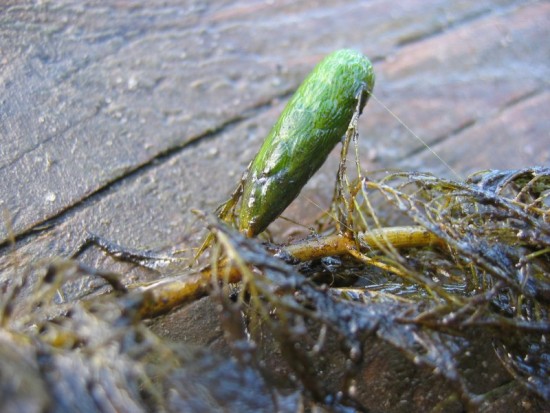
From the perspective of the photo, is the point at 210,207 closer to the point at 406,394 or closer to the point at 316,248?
the point at 316,248

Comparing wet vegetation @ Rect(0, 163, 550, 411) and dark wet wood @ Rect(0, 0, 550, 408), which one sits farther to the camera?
dark wet wood @ Rect(0, 0, 550, 408)

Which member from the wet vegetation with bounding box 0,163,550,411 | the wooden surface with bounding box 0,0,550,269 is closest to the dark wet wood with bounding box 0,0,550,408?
the wooden surface with bounding box 0,0,550,269

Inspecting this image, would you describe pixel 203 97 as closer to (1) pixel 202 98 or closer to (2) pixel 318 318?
(1) pixel 202 98

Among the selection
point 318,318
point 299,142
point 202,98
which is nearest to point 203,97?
point 202,98

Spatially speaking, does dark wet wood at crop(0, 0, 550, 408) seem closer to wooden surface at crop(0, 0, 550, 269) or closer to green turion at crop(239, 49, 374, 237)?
wooden surface at crop(0, 0, 550, 269)

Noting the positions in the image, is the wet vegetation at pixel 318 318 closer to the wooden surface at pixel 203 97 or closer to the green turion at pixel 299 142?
the green turion at pixel 299 142

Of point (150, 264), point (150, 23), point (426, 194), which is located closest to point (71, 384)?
point (150, 264)

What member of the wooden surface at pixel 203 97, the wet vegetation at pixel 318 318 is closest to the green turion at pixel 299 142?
the wet vegetation at pixel 318 318
